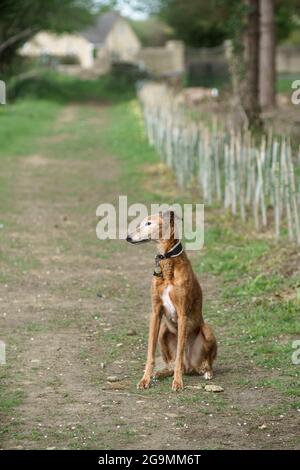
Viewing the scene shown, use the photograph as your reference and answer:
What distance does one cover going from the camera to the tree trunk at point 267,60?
26844 millimetres

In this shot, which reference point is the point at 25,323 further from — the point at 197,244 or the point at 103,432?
the point at 197,244

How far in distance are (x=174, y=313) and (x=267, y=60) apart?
21.0 m

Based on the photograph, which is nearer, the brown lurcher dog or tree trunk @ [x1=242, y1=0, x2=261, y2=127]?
the brown lurcher dog

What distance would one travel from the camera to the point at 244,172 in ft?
48.2

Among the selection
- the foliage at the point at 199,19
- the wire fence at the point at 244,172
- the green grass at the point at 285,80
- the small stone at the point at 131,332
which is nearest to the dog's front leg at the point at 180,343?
the small stone at the point at 131,332

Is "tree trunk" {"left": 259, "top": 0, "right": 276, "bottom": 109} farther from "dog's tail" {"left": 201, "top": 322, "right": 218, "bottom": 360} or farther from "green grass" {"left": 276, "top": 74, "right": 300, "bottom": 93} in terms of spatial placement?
"green grass" {"left": 276, "top": 74, "right": 300, "bottom": 93}

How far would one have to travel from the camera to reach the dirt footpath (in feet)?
21.0

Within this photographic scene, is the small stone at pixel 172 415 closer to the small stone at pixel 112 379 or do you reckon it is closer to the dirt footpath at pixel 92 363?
the dirt footpath at pixel 92 363

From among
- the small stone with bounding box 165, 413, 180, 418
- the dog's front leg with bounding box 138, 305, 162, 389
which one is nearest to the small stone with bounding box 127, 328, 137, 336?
the dog's front leg with bounding box 138, 305, 162, 389

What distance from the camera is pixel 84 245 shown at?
1356cm

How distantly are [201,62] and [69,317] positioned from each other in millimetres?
46912

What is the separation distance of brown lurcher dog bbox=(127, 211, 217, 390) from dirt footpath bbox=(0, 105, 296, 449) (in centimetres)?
15
